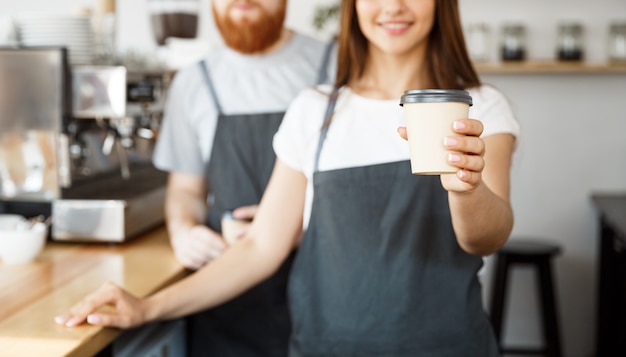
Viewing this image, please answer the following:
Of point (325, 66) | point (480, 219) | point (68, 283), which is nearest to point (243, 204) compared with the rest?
point (325, 66)

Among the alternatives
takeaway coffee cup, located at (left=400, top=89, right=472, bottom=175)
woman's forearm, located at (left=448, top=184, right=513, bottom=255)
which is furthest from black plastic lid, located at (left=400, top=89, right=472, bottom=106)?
woman's forearm, located at (left=448, top=184, right=513, bottom=255)

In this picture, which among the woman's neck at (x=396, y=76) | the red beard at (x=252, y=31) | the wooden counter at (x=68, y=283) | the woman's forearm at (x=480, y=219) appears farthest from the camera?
the red beard at (x=252, y=31)

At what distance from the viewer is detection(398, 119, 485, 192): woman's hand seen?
1.17 meters

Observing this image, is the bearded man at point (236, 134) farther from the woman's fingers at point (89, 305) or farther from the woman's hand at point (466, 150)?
the woman's hand at point (466, 150)

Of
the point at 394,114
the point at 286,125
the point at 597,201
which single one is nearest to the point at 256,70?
the point at 286,125

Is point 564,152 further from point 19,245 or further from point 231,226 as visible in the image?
point 19,245

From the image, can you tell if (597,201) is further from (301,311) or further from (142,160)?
(301,311)

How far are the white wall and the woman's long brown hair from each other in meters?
2.57

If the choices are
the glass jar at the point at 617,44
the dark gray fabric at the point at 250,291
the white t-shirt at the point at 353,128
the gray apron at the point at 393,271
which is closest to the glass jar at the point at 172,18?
the dark gray fabric at the point at 250,291

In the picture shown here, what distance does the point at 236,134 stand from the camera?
88.4 inches

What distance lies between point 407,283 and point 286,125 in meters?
0.40

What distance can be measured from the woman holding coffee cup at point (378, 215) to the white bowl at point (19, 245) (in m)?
0.48

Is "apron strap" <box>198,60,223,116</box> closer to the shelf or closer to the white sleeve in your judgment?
the white sleeve

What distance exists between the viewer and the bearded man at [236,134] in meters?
2.20
